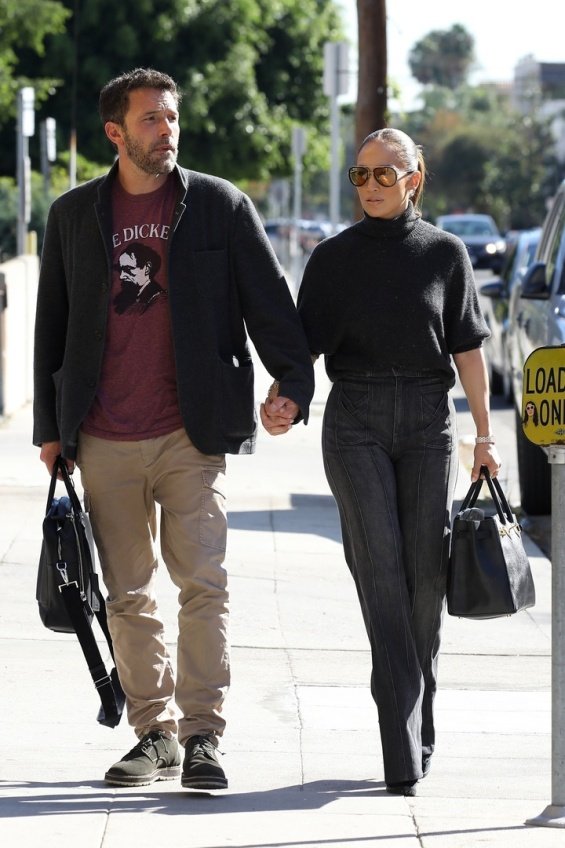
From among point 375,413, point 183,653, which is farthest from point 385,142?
point 183,653

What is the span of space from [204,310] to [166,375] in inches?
8.7

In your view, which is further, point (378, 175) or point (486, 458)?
point (486, 458)

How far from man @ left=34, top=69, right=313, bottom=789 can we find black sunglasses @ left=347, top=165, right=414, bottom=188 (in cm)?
31

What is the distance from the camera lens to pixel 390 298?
16.5 feet

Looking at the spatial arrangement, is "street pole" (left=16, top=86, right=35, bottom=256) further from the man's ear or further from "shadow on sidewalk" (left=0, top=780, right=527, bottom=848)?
"shadow on sidewalk" (left=0, top=780, right=527, bottom=848)

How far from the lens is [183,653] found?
5.03 m

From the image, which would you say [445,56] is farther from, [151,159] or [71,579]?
[71,579]

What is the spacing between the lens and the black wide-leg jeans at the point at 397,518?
4.98 meters

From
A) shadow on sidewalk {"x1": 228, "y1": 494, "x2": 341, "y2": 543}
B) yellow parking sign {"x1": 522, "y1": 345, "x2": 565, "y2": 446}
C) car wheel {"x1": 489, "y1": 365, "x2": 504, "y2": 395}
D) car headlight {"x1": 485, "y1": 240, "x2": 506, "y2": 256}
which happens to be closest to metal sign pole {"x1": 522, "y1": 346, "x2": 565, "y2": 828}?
yellow parking sign {"x1": 522, "y1": 345, "x2": 565, "y2": 446}

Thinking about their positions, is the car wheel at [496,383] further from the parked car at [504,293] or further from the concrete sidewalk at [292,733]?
the concrete sidewalk at [292,733]

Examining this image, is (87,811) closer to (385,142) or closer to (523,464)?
(385,142)

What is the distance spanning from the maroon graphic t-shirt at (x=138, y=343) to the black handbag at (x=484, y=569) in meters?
0.89

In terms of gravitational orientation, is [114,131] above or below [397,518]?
above

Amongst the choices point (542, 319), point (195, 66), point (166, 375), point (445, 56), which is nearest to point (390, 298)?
point (166, 375)
